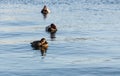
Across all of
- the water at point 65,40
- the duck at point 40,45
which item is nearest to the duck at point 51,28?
the water at point 65,40

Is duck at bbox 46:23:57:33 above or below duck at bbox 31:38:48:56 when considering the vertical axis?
above

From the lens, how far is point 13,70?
1363 inches

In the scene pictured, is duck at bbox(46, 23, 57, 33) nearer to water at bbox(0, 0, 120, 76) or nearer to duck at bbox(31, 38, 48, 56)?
water at bbox(0, 0, 120, 76)

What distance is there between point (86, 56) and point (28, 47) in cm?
746

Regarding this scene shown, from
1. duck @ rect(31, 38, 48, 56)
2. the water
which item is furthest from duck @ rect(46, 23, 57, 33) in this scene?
duck @ rect(31, 38, 48, 56)

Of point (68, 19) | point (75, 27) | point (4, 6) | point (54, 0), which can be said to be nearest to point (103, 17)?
point (68, 19)

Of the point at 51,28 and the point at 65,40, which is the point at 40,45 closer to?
the point at 65,40

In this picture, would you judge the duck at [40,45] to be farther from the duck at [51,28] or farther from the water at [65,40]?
the duck at [51,28]

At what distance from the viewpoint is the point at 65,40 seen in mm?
49125

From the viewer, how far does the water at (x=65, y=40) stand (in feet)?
116

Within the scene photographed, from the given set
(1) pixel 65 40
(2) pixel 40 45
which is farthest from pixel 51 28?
(2) pixel 40 45

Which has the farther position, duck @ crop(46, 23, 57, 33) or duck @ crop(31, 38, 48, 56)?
duck @ crop(46, 23, 57, 33)

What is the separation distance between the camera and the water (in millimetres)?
35469

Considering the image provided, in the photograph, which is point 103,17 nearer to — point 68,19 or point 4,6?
point 68,19
